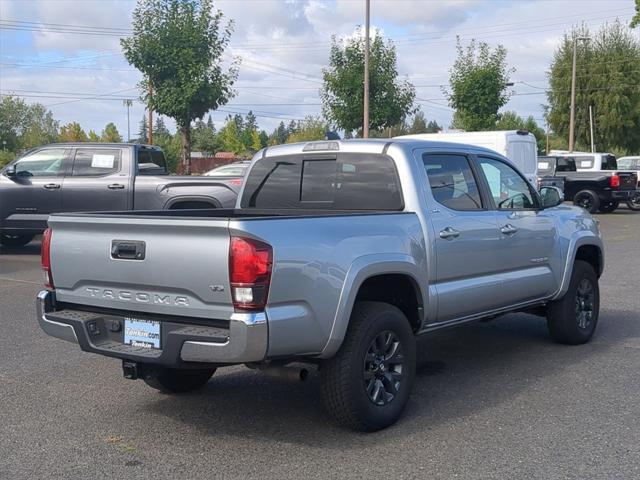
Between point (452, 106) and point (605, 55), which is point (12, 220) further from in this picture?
point (605, 55)

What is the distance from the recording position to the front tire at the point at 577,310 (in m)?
7.01

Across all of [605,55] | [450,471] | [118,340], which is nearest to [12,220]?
[118,340]

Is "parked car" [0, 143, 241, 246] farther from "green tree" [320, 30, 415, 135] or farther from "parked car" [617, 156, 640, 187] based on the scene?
"parked car" [617, 156, 640, 187]

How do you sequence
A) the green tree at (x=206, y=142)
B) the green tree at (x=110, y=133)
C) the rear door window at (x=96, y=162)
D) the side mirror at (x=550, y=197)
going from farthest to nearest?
the green tree at (x=206, y=142), the green tree at (x=110, y=133), the rear door window at (x=96, y=162), the side mirror at (x=550, y=197)

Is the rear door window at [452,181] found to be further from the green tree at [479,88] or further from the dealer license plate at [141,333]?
the green tree at [479,88]

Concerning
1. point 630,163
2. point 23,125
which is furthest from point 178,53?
point 23,125

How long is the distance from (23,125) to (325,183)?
8296 cm

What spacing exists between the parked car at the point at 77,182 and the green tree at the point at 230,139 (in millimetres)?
63401

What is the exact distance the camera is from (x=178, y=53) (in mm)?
21109

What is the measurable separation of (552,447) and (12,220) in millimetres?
10923

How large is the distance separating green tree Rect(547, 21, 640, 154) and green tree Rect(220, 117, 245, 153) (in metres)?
37.9

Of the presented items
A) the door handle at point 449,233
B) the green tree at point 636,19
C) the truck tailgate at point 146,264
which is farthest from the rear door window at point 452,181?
the green tree at point 636,19

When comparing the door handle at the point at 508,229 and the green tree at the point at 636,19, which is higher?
the green tree at the point at 636,19

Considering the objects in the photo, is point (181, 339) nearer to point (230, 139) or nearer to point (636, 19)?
point (636, 19)
